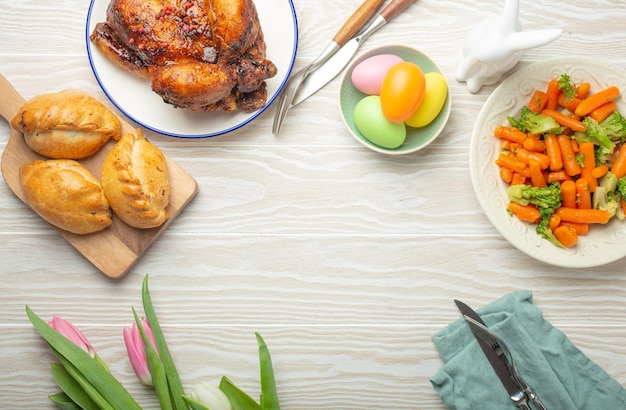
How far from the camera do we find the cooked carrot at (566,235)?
64.7 inches

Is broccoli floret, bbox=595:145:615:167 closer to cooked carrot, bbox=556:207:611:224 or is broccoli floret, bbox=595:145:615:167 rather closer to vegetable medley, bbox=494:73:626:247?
vegetable medley, bbox=494:73:626:247

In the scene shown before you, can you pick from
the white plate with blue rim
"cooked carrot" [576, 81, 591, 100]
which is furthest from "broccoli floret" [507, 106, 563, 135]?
the white plate with blue rim

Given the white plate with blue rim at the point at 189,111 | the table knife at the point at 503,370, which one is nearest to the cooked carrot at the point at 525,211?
the table knife at the point at 503,370

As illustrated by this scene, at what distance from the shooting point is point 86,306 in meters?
1.81

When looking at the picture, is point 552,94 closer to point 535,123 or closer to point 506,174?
point 535,123

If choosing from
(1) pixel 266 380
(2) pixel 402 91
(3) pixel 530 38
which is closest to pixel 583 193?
(3) pixel 530 38

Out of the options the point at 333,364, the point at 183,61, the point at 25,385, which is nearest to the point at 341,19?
the point at 183,61

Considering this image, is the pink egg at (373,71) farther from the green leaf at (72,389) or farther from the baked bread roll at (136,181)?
the green leaf at (72,389)

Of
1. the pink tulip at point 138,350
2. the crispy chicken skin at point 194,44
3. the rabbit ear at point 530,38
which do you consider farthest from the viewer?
the pink tulip at point 138,350

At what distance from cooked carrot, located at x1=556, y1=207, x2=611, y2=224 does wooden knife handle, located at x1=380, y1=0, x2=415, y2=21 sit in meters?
0.74

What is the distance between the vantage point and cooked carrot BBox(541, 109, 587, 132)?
1634 millimetres

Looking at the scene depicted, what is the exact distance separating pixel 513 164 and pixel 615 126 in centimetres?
29

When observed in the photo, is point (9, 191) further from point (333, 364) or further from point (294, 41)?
point (333, 364)

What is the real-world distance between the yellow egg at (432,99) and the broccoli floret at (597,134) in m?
0.40
